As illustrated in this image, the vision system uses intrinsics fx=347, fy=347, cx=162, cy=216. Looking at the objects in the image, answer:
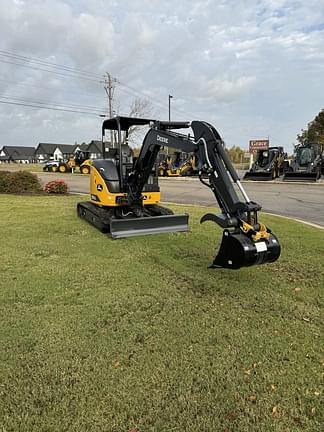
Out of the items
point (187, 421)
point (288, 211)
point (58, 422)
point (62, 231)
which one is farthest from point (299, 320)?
point (288, 211)

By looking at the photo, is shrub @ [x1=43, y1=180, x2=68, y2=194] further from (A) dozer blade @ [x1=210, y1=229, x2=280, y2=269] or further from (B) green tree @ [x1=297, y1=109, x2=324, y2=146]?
(B) green tree @ [x1=297, y1=109, x2=324, y2=146]

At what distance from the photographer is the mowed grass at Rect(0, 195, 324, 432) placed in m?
2.30

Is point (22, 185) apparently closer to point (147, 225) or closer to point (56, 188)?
point (56, 188)

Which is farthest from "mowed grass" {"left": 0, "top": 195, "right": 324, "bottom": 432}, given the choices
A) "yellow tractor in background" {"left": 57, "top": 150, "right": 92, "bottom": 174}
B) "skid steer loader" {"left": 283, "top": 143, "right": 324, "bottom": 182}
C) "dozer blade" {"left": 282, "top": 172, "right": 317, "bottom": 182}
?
"yellow tractor in background" {"left": 57, "top": 150, "right": 92, "bottom": 174}

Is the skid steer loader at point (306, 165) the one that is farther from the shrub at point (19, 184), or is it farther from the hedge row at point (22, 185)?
the shrub at point (19, 184)

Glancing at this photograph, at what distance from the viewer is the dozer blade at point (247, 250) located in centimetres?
380

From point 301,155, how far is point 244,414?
24872 millimetres

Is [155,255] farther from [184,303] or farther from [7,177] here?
[7,177]

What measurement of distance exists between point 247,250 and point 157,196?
436 cm

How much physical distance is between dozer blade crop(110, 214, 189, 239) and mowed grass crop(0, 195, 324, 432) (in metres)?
1.03

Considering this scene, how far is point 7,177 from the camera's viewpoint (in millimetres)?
14898

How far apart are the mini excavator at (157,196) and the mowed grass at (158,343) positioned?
0.64 meters

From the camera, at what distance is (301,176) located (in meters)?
22.8

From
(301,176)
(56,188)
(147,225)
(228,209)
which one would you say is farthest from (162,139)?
(301,176)
